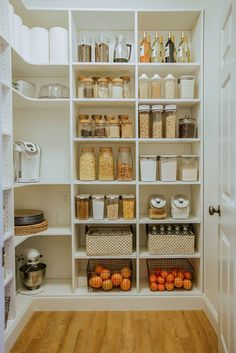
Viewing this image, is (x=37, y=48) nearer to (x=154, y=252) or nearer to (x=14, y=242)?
(x=14, y=242)

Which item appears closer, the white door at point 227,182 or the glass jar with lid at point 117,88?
the white door at point 227,182

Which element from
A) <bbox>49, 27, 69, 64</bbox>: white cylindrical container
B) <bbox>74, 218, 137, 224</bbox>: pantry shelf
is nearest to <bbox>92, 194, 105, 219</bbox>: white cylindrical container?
<bbox>74, 218, 137, 224</bbox>: pantry shelf

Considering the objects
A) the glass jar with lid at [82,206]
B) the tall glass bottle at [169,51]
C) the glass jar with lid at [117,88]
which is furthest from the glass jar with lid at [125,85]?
the glass jar with lid at [82,206]

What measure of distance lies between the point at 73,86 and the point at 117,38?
1.77ft

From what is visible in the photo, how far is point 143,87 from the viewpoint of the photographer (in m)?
2.40

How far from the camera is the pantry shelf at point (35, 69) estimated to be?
2.26 meters

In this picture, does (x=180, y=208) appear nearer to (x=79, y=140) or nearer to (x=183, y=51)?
(x=79, y=140)

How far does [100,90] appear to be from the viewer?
2.39 metres

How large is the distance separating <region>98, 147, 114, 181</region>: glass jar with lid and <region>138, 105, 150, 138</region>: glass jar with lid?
1.04ft

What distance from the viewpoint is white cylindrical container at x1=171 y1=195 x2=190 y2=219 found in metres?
2.39

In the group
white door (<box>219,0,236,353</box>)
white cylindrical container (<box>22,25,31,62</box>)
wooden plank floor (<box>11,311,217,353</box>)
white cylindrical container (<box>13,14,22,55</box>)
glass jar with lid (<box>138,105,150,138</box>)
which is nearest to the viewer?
white door (<box>219,0,236,353</box>)

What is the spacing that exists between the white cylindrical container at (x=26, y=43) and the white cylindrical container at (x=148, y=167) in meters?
1.22

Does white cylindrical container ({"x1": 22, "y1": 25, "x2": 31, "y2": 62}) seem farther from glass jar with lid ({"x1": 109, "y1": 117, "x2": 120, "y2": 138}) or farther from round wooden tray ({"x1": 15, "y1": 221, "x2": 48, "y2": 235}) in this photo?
round wooden tray ({"x1": 15, "y1": 221, "x2": 48, "y2": 235})

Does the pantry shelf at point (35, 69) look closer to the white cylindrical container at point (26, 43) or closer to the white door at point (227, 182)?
the white cylindrical container at point (26, 43)
